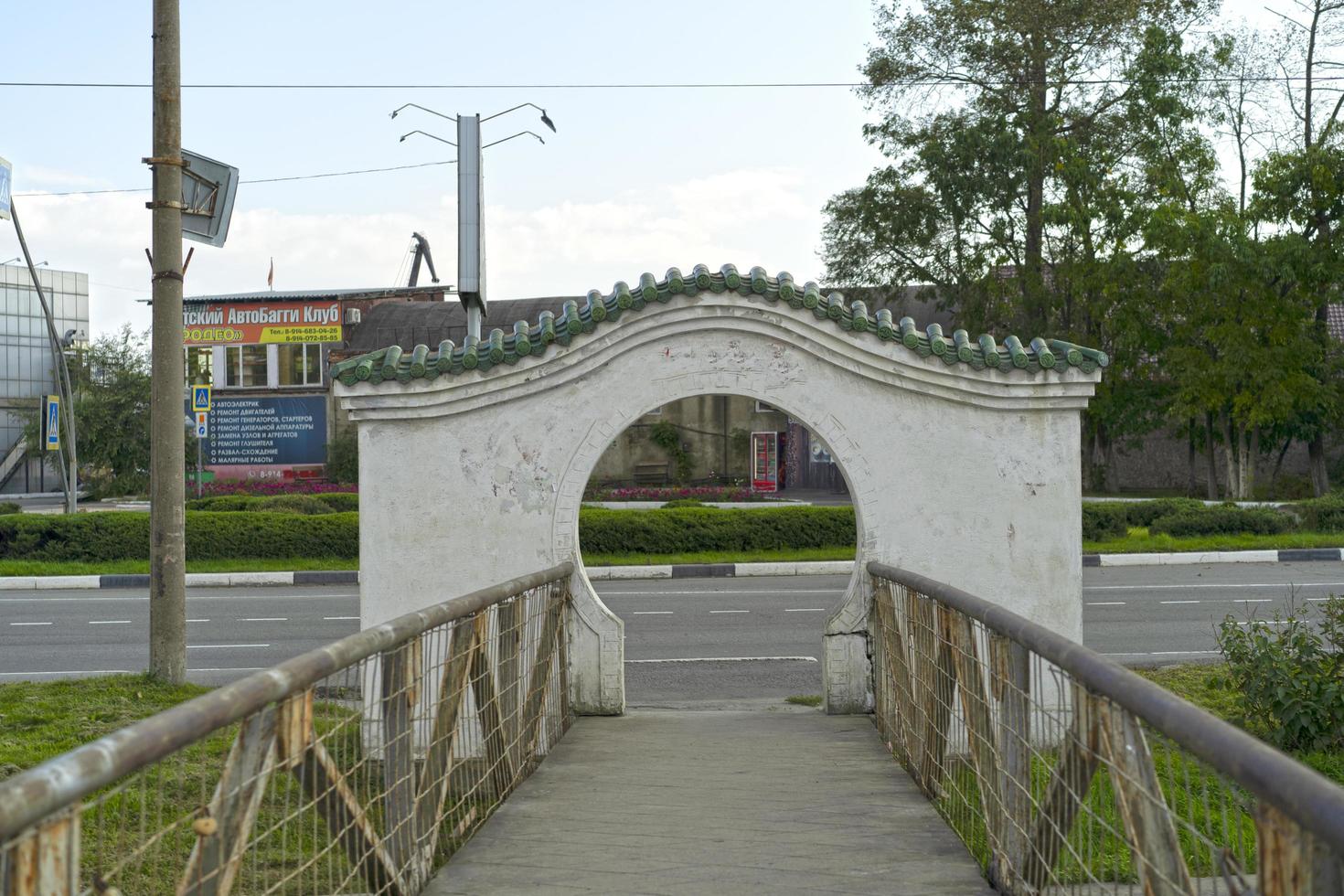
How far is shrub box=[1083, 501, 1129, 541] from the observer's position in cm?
2175

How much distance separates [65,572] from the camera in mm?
19641

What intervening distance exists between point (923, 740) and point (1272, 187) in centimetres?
2596

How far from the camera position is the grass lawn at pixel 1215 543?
2038cm

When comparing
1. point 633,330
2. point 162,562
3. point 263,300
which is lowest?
point 162,562

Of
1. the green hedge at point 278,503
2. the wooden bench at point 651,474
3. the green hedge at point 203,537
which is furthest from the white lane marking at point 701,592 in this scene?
the wooden bench at point 651,474

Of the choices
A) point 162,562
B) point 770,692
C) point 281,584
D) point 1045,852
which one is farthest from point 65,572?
point 1045,852

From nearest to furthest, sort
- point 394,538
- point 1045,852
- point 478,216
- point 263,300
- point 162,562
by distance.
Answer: point 1045,852 < point 394,538 < point 162,562 < point 478,216 < point 263,300

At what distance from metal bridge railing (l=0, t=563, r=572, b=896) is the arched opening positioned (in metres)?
1.79

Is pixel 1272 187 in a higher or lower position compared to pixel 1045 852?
higher

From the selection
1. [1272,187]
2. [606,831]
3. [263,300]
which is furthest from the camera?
[263,300]

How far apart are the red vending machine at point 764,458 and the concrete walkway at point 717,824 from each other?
31514 millimetres

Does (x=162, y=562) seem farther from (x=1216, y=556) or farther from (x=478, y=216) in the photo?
(x=1216, y=556)

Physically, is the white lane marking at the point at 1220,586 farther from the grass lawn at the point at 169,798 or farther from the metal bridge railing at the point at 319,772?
the grass lawn at the point at 169,798

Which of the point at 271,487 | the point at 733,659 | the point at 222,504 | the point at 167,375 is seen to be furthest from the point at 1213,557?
the point at 271,487
